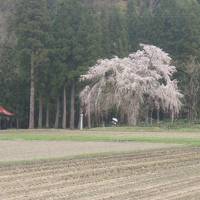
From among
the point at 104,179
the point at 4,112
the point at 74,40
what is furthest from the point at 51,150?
the point at 4,112

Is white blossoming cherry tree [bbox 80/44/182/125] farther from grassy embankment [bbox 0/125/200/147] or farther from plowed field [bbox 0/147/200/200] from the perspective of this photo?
plowed field [bbox 0/147/200/200]

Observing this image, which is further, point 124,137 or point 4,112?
point 4,112

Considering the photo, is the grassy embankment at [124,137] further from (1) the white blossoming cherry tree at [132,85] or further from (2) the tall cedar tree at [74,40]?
(2) the tall cedar tree at [74,40]

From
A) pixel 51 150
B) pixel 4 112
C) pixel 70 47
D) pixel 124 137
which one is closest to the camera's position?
pixel 51 150

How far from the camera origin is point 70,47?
151 feet

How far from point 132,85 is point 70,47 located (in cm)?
624

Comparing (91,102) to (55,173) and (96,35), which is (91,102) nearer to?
(96,35)

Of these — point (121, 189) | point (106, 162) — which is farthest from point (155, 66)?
point (121, 189)

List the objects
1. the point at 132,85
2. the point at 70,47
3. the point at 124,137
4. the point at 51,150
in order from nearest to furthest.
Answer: the point at 51,150 → the point at 124,137 → the point at 132,85 → the point at 70,47

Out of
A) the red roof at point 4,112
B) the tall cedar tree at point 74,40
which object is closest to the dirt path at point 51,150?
the tall cedar tree at point 74,40

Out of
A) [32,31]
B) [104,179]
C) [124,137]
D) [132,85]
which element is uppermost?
[32,31]

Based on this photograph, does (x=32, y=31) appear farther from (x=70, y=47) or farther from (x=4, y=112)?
(x=4, y=112)

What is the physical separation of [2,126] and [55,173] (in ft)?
155

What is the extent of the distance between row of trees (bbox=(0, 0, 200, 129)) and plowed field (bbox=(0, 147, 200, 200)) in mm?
30791
